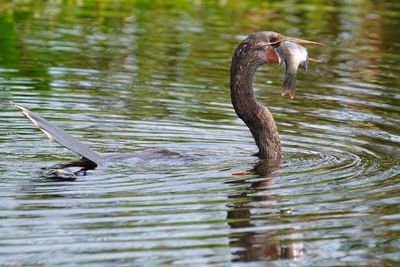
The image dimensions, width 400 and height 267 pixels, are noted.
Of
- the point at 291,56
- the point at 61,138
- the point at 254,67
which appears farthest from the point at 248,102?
the point at 61,138

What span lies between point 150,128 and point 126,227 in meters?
3.87

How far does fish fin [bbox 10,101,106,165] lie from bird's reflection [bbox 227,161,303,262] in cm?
124

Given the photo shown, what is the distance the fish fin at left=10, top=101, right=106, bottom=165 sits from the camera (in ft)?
29.6

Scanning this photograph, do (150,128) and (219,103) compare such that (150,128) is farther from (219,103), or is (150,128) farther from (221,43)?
(221,43)

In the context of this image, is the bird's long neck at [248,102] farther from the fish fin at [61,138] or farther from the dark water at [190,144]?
the fish fin at [61,138]

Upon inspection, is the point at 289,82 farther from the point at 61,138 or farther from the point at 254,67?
the point at 61,138

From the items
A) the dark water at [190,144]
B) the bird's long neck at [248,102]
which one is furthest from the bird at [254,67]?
the dark water at [190,144]

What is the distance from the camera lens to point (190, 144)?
10.5 meters

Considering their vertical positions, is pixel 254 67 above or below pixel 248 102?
above

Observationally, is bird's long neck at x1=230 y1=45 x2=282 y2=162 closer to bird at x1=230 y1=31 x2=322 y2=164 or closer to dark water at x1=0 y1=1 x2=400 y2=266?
bird at x1=230 y1=31 x2=322 y2=164

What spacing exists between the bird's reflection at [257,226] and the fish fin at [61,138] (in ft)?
4.07

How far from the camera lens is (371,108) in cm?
1251

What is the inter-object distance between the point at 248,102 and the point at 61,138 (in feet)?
6.14

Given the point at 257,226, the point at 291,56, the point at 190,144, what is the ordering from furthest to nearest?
the point at 190,144 < the point at 291,56 < the point at 257,226
